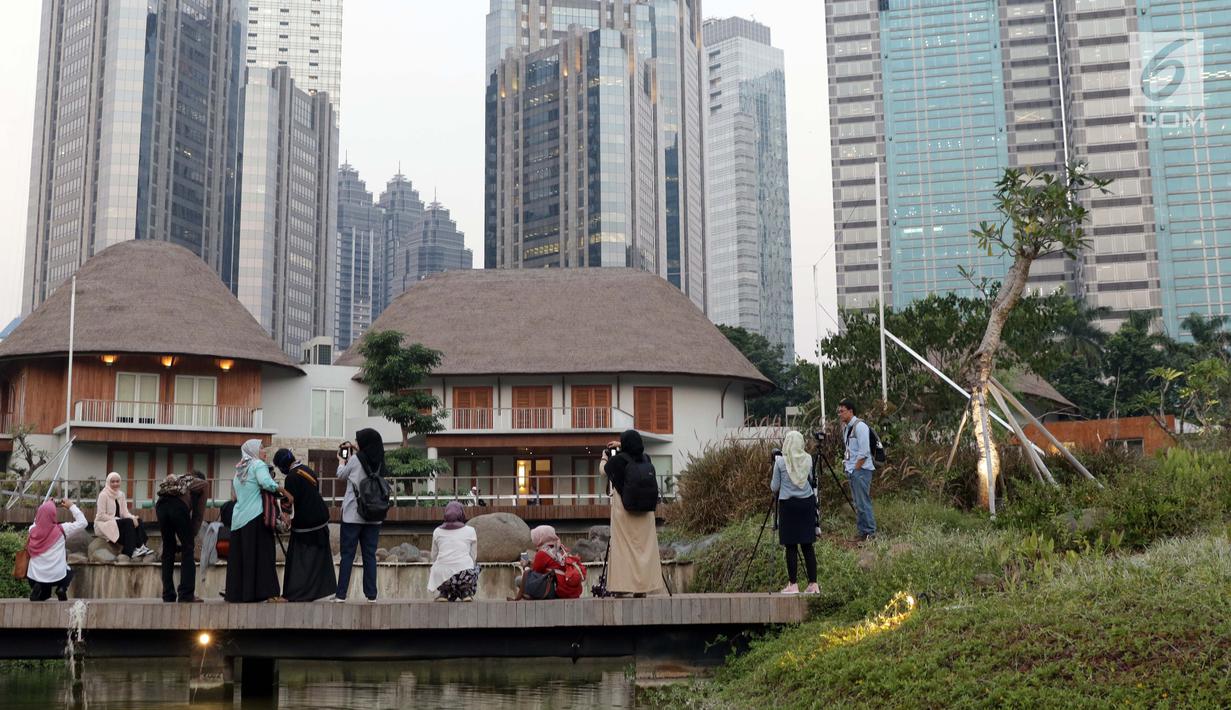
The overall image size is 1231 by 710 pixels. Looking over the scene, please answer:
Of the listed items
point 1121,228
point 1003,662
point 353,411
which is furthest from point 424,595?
point 1121,228

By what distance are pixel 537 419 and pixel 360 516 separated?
2765cm

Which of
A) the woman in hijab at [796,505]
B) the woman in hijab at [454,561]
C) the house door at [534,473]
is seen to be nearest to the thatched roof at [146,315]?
the house door at [534,473]

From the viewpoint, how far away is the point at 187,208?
511 ft

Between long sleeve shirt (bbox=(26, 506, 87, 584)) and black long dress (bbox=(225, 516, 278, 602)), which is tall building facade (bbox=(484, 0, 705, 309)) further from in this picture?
black long dress (bbox=(225, 516, 278, 602))

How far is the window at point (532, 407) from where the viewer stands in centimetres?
3919

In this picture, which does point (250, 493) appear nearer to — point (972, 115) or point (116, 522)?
point (116, 522)

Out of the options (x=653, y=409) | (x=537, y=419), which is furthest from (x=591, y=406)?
(x=653, y=409)

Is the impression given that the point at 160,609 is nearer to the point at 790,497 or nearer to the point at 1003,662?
the point at 790,497

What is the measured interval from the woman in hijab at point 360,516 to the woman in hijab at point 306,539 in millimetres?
229

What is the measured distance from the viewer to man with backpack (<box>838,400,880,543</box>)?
1441 centimetres

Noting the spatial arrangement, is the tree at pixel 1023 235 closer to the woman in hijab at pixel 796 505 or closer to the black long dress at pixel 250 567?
the woman in hijab at pixel 796 505

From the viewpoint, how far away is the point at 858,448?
14.4 m

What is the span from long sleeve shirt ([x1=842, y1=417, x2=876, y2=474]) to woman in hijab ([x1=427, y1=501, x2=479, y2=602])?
4.75 m

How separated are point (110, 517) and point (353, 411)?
23.0 m
